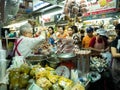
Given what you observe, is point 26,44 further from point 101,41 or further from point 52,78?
point 101,41

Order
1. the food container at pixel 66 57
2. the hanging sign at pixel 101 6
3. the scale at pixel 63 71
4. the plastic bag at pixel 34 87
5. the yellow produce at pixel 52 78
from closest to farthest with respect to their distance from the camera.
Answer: the plastic bag at pixel 34 87
the yellow produce at pixel 52 78
the scale at pixel 63 71
the food container at pixel 66 57
the hanging sign at pixel 101 6

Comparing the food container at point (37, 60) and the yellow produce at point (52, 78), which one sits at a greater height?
the food container at point (37, 60)

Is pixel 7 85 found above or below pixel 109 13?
below

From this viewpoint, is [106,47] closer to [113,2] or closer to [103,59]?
[103,59]

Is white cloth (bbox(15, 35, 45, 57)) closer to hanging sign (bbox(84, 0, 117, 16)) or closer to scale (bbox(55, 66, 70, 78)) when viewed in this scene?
scale (bbox(55, 66, 70, 78))

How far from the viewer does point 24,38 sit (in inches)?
136

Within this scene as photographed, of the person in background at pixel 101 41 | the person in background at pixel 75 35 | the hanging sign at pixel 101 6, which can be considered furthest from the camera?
the hanging sign at pixel 101 6

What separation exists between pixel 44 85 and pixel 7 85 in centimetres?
48

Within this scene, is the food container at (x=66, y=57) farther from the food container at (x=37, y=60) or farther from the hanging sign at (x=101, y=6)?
the hanging sign at (x=101, y=6)

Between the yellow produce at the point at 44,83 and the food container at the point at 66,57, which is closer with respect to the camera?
the yellow produce at the point at 44,83

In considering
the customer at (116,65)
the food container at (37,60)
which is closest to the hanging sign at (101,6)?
the customer at (116,65)

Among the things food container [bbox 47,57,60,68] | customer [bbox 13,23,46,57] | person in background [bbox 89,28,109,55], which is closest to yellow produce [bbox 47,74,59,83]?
food container [bbox 47,57,60,68]

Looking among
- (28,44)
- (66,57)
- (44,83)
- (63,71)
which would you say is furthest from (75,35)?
(44,83)

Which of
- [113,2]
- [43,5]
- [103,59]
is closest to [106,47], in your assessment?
[103,59]
